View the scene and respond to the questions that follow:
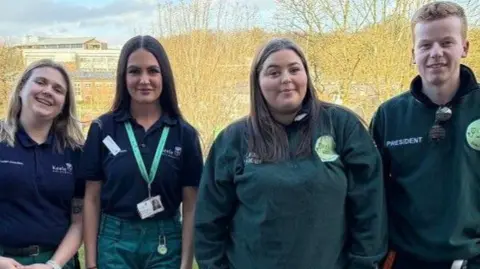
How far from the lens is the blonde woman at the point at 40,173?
2734 millimetres

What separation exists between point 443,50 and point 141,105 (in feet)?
4.93

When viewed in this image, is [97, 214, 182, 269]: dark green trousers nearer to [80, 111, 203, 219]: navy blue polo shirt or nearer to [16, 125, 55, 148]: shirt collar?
[80, 111, 203, 219]: navy blue polo shirt

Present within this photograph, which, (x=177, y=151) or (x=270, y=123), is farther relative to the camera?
(x=177, y=151)

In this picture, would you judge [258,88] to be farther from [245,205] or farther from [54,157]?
[54,157]

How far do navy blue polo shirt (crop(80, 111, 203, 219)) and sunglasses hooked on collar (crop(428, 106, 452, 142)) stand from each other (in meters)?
1.16

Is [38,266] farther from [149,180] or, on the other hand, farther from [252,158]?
[252,158]

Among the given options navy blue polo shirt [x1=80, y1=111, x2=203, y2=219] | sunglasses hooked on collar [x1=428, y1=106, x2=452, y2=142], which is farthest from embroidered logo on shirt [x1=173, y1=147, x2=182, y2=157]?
sunglasses hooked on collar [x1=428, y1=106, x2=452, y2=142]

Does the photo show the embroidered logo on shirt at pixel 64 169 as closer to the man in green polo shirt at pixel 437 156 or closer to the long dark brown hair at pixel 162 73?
the long dark brown hair at pixel 162 73

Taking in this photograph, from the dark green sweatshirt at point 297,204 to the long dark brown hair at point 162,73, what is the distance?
538mm

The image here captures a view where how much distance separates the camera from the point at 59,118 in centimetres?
309

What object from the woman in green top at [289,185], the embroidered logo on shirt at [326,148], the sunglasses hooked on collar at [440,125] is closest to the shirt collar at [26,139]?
the woman in green top at [289,185]

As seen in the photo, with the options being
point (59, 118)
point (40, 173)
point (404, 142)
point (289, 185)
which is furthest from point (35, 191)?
point (404, 142)

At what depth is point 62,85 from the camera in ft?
9.92

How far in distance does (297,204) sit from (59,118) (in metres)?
1.52
